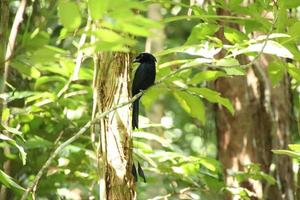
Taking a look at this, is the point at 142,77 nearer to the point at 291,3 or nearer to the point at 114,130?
the point at 114,130

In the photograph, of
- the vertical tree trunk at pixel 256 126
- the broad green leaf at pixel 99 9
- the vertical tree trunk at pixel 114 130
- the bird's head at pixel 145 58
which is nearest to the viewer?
the broad green leaf at pixel 99 9

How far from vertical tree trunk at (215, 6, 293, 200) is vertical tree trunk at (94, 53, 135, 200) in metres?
1.38

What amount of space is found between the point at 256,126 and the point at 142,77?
1.33m

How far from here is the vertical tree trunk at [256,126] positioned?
2994 millimetres

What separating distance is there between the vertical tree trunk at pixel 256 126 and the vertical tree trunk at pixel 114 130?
1381mm

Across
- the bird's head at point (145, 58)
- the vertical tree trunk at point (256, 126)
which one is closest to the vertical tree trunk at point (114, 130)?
the bird's head at point (145, 58)

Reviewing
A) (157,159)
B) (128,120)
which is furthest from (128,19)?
(157,159)

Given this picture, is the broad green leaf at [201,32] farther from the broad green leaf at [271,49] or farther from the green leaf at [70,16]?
the green leaf at [70,16]

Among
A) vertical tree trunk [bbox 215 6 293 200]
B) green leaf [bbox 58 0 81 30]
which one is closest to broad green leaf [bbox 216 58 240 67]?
green leaf [bbox 58 0 81 30]

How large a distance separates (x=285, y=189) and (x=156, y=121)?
30.9 inches

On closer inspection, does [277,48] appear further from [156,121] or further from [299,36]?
[156,121]

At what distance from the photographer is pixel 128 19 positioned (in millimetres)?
1012

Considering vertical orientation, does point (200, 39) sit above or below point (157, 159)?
above

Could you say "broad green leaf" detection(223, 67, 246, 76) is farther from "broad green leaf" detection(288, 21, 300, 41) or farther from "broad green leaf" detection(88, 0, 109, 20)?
"broad green leaf" detection(88, 0, 109, 20)
